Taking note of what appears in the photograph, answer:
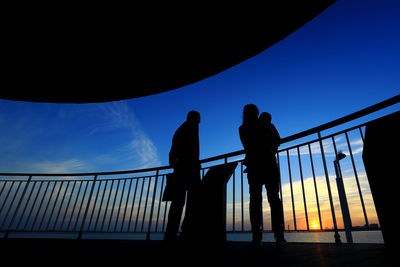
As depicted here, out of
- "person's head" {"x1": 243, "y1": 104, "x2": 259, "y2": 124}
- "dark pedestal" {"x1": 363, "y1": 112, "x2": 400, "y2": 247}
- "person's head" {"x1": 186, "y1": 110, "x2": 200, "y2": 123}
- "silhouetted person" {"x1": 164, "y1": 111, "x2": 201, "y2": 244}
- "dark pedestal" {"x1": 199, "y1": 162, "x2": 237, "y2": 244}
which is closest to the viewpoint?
"dark pedestal" {"x1": 363, "y1": 112, "x2": 400, "y2": 247}

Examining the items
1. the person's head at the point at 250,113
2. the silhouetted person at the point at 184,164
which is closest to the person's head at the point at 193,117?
the silhouetted person at the point at 184,164

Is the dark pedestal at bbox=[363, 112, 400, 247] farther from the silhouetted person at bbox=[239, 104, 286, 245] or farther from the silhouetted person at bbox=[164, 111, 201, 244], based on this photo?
the silhouetted person at bbox=[164, 111, 201, 244]

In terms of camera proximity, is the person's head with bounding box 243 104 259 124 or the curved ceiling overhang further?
the curved ceiling overhang

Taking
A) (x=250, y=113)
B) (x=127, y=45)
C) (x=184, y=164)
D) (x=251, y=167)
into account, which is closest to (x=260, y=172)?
(x=251, y=167)

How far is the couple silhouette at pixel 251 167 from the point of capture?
2.53 meters

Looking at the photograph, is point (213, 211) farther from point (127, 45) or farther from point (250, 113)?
point (127, 45)

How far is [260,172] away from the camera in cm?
258

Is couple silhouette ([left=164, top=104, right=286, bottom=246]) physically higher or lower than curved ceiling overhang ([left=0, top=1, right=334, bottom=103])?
lower

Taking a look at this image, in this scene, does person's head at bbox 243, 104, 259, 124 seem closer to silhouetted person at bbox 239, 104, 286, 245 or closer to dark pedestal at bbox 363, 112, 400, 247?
silhouetted person at bbox 239, 104, 286, 245

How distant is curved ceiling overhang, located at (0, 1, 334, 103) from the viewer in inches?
117

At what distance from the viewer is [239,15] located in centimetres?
299

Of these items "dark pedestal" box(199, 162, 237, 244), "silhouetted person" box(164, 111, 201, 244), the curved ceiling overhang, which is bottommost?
"dark pedestal" box(199, 162, 237, 244)

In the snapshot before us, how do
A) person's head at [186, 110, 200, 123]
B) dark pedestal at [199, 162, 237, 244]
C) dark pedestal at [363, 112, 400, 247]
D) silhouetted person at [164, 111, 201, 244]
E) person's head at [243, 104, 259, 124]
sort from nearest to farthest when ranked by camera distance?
1. dark pedestal at [363, 112, 400, 247]
2. dark pedestal at [199, 162, 237, 244]
3. silhouetted person at [164, 111, 201, 244]
4. person's head at [243, 104, 259, 124]
5. person's head at [186, 110, 200, 123]

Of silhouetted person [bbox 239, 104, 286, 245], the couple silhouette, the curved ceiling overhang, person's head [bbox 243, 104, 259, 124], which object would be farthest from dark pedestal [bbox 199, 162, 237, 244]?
the curved ceiling overhang
